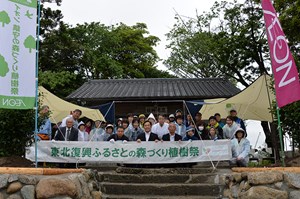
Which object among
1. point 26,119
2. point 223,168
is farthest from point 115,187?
point 223,168

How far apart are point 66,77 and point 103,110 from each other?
8.63 ft

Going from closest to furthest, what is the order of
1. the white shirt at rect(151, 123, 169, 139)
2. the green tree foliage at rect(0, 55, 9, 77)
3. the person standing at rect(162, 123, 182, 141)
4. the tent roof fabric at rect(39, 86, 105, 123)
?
the green tree foliage at rect(0, 55, 9, 77), the person standing at rect(162, 123, 182, 141), the white shirt at rect(151, 123, 169, 139), the tent roof fabric at rect(39, 86, 105, 123)

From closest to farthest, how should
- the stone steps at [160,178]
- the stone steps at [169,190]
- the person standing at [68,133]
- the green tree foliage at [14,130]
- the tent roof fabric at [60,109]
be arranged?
the green tree foliage at [14,130] → the stone steps at [169,190] → the stone steps at [160,178] → the person standing at [68,133] → the tent roof fabric at [60,109]

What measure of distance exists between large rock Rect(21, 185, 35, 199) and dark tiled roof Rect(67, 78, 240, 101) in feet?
34.5

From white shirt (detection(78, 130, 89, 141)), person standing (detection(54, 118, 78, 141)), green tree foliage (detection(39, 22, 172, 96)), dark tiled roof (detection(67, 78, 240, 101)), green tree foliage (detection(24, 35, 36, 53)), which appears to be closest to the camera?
green tree foliage (detection(24, 35, 36, 53))

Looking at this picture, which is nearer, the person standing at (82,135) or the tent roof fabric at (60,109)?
the person standing at (82,135)

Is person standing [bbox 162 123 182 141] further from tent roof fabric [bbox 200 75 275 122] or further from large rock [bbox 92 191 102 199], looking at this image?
tent roof fabric [bbox 200 75 275 122]

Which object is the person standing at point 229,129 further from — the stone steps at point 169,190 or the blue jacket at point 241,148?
the stone steps at point 169,190

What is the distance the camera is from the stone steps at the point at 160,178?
6.98 meters

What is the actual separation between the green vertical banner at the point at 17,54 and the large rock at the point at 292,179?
3755 millimetres

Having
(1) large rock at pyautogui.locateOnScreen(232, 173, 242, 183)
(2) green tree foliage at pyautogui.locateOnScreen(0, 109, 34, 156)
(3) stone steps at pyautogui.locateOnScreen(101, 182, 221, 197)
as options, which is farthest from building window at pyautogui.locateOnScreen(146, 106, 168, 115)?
(1) large rock at pyautogui.locateOnScreen(232, 173, 242, 183)

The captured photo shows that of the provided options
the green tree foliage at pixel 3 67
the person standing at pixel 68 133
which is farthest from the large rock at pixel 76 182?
the person standing at pixel 68 133

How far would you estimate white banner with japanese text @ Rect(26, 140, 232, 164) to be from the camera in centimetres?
734

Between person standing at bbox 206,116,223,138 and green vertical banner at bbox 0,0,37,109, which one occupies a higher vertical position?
green vertical banner at bbox 0,0,37,109
